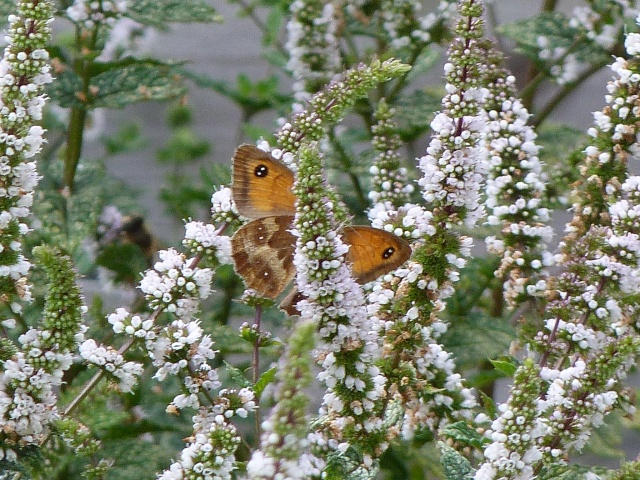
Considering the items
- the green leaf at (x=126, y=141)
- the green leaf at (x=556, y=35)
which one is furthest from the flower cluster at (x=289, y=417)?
the green leaf at (x=126, y=141)

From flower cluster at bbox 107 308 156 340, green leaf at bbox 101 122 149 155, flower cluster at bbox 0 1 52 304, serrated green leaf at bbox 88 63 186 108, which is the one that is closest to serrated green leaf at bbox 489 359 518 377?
flower cluster at bbox 107 308 156 340

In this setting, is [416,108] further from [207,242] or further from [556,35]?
[207,242]

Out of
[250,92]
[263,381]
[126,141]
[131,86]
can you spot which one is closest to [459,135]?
[263,381]

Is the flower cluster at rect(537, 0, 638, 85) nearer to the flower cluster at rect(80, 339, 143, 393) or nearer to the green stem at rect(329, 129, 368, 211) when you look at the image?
the green stem at rect(329, 129, 368, 211)

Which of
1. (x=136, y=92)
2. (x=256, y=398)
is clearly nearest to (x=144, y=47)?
(x=136, y=92)

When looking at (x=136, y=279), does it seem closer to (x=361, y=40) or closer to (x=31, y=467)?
(x=31, y=467)

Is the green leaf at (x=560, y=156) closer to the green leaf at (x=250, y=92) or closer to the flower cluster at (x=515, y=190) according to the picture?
the flower cluster at (x=515, y=190)
